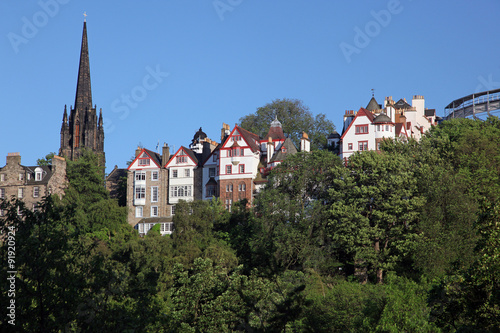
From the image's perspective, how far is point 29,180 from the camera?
89688 millimetres

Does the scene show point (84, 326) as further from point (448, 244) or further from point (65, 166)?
point (65, 166)

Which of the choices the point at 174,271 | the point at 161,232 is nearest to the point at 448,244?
the point at 174,271

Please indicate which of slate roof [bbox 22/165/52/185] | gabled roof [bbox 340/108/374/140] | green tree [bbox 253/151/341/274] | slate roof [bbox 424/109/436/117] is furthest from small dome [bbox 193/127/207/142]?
green tree [bbox 253/151/341/274]

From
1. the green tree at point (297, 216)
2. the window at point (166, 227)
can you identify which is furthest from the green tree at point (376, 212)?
the window at point (166, 227)

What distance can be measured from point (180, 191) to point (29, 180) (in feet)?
65.9

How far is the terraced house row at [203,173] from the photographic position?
8106cm

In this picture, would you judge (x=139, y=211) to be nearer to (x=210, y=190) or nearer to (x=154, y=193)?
(x=154, y=193)

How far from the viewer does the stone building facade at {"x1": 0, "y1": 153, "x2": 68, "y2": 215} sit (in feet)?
291

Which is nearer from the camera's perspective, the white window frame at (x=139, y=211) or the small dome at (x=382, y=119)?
the small dome at (x=382, y=119)

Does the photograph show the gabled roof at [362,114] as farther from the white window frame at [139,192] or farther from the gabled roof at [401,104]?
the white window frame at [139,192]

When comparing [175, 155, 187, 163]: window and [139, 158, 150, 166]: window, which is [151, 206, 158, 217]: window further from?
[175, 155, 187, 163]: window

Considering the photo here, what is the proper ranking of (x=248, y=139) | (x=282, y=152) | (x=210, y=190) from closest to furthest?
1. (x=282, y=152)
2. (x=248, y=139)
3. (x=210, y=190)

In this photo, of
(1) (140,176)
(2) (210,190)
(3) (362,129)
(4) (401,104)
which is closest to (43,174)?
(1) (140,176)

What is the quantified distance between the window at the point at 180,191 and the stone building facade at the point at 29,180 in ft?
48.6
